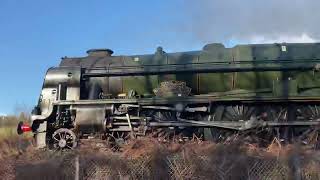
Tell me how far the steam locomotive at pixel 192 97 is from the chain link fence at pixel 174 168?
384 centimetres

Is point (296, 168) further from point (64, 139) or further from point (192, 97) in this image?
point (64, 139)

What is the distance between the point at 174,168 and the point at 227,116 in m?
4.93

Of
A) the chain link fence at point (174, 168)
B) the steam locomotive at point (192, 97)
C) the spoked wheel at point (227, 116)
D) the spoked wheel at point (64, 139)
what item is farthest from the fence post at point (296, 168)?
the spoked wheel at point (64, 139)

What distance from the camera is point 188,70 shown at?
587 inches

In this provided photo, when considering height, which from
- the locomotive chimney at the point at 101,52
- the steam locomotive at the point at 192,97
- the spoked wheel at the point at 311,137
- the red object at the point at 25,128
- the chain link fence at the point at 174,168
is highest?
the locomotive chimney at the point at 101,52

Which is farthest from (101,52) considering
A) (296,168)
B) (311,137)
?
(296,168)

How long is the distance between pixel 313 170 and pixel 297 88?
5.01m

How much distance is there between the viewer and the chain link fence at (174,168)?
920cm

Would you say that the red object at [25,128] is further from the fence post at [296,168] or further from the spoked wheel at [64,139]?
the fence post at [296,168]

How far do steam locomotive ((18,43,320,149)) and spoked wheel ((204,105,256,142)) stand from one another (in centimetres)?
3

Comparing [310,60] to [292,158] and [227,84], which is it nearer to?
[227,84]

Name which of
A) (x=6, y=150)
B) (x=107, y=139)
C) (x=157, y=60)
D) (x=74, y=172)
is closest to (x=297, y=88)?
(x=157, y=60)

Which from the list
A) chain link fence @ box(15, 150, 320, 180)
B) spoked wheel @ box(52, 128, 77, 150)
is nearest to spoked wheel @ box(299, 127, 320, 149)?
chain link fence @ box(15, 150, 320, 180)

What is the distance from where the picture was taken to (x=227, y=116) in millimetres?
14250
